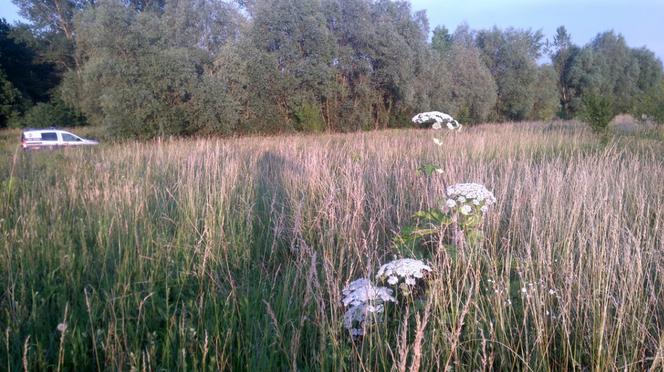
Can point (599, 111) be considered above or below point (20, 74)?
below

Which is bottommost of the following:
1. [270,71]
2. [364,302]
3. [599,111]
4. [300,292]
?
[300,292]

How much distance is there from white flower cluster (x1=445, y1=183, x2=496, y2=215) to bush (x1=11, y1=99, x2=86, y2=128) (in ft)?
91.6

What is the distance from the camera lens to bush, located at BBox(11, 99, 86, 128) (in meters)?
26.1

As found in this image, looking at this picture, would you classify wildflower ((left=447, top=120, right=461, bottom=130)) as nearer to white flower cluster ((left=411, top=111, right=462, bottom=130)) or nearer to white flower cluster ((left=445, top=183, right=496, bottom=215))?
white flower cluster ((left=411, top=111, right=462, bottom=130))

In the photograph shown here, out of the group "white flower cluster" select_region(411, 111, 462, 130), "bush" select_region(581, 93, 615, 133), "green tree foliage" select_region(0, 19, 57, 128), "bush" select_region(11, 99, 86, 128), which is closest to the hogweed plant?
"white flower cluster" select_region(411, 111, 462, 130)

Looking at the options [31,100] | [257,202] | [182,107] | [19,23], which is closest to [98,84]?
[182,107]

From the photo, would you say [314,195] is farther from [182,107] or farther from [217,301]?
[182,107]

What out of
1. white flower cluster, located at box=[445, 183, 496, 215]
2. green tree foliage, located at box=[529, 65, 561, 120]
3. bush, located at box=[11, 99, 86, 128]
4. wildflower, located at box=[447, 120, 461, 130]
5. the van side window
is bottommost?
white flower cluster, located at box=[445, 183, 496, 215]

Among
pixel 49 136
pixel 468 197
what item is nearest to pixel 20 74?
pixel 49 136

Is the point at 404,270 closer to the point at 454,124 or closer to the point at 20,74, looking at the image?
the point at 454,124

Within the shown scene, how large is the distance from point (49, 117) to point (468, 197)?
97.3ft

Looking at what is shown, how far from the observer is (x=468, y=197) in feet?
8.57

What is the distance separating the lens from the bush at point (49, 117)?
85.5 feet

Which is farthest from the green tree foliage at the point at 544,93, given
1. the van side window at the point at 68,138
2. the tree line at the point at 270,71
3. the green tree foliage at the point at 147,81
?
the van side window at the point at 68,138
